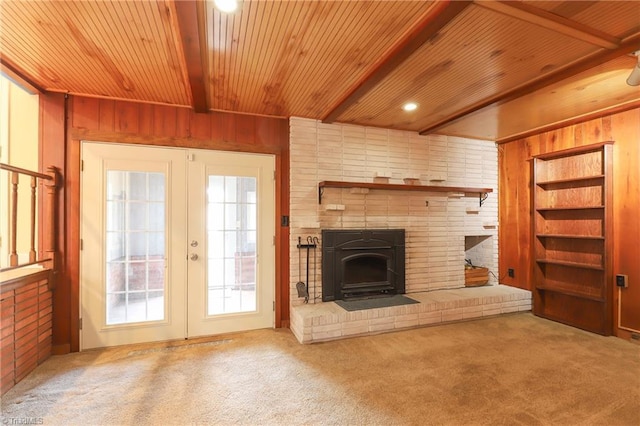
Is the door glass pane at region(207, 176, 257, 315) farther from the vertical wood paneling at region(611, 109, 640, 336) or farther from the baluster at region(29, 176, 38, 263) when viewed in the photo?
the vertical wood paneling at region(611, 109, 640, 336)

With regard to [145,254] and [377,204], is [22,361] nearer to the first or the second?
[145,254]

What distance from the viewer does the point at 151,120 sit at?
9.86ft

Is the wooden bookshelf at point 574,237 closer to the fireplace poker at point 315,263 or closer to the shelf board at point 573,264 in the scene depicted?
the shelf board at point 573,264

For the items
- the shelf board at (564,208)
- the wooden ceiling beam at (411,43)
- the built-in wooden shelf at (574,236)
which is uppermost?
the wooden ceiling beam at (411,43)

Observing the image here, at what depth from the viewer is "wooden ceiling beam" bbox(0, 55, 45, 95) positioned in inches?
89.9

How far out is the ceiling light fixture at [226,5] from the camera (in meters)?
1.63

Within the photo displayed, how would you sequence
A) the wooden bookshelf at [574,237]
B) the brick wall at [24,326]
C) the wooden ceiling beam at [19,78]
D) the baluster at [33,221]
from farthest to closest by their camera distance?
the wooden bookshelf at [574,237] < the baluster at [33,221] < the wooden ceiling beam at [19,78] < the brick wall at [24,326]

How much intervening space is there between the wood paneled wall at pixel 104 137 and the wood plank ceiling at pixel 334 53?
13 cm

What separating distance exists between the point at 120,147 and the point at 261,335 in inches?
95.9

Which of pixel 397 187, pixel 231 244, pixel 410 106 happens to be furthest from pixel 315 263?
pixel 410 106

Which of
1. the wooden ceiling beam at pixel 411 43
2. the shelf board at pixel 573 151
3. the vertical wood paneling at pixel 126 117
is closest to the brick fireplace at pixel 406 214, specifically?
the shelf board at pixel 573 151

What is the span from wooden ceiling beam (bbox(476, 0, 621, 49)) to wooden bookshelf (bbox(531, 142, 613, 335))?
1725 mm

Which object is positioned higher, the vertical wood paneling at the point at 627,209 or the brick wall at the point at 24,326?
the vertical wood paneling at the point at 627,209

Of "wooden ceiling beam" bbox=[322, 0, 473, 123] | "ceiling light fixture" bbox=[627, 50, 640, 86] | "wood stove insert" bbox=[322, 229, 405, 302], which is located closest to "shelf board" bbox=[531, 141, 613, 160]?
"ceiling light fixture" bbox=[627, 50, 640, 86]
